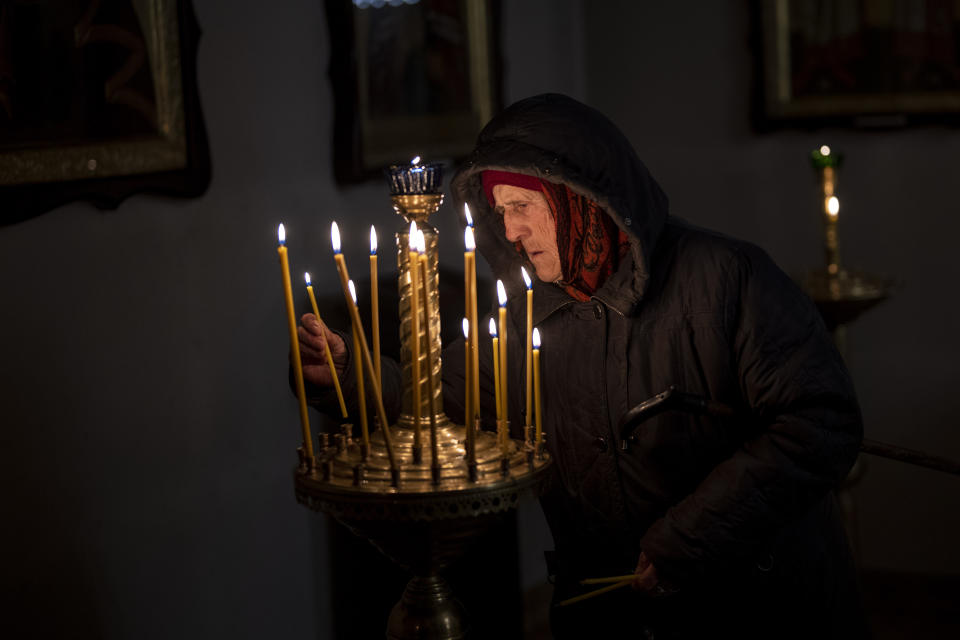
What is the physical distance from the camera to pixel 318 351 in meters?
1.86

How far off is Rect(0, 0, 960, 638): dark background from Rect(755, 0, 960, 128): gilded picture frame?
0.25 feet

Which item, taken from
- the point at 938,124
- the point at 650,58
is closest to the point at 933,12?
the point at 938,124

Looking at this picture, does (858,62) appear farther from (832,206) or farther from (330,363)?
(330,363)

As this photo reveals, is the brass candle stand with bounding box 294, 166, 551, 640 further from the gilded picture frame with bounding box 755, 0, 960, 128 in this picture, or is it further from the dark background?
the gilded picture frame with bounding box 755, 0, 960, 128

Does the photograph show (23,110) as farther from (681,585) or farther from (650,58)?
(650,58)

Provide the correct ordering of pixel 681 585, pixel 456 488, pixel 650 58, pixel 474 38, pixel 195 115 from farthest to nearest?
pixel 650 58 → pixel 474 38 → pixel 195 115 → pixel 681 585 → pixel 456 488

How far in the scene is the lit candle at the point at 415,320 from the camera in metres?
1.57

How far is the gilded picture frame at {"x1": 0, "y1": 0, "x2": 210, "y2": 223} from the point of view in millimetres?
2107

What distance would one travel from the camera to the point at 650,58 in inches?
164

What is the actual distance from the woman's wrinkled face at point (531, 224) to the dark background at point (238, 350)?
2.72 ft

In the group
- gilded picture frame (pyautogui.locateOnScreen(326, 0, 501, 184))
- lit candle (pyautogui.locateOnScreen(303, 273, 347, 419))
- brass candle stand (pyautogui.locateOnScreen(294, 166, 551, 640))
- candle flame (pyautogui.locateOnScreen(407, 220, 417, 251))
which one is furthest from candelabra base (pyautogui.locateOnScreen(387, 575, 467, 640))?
gilded picture frame (pyautogui.locateOnScreen(326, 0, 501, 184))

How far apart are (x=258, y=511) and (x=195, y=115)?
0.93m

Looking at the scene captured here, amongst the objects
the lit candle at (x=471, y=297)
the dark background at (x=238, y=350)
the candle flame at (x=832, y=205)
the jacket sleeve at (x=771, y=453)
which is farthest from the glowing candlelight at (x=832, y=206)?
the lit candle at (x=471, y=297)

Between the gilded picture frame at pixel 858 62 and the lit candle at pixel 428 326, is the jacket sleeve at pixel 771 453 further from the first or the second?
the gilded picture frame at pixel 858 62
